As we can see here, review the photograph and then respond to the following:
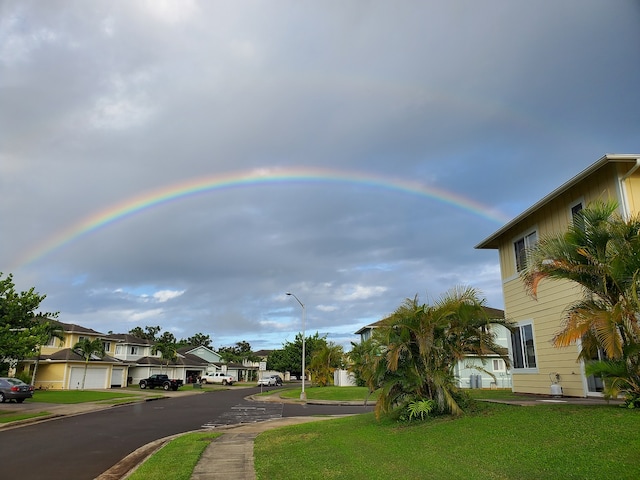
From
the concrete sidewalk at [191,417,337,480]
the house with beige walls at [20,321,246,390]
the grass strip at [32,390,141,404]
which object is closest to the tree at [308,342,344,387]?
the grass strip at [32,390,141,404]

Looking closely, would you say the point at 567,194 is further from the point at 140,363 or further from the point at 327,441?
the point at 140,363

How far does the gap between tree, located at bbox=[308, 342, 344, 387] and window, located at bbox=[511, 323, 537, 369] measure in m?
35.9

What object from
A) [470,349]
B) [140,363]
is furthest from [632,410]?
[140,363]

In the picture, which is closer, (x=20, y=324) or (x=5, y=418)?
(x=5, y=418)

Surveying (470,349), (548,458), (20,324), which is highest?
(20,324)

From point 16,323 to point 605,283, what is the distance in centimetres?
2549

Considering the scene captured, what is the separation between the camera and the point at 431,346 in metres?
13.3

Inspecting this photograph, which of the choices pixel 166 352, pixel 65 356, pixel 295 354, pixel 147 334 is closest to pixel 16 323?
pixel 65 356

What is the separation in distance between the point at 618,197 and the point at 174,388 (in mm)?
51008

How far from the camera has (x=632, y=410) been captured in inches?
353

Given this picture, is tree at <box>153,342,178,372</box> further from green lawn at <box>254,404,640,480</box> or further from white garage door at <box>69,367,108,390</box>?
green lawn at <box>254,404,640,480</box>

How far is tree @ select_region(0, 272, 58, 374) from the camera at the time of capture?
22578mm

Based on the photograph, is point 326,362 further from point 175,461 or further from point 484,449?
point 484,449

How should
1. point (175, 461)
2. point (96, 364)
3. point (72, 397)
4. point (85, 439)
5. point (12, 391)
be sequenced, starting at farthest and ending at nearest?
point (96, 364)
point (72, 397)
point (12, 391)
point (85, 439)
point (175, 461)
